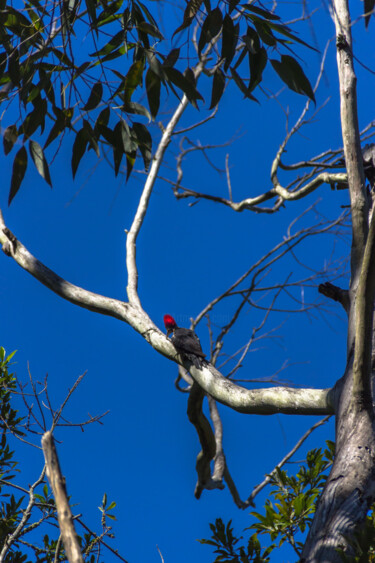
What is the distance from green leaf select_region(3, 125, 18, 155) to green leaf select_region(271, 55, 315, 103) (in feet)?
3.52

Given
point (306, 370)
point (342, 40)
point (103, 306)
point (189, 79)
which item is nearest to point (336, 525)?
point (103, 306)

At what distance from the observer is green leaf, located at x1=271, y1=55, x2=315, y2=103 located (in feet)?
6.77

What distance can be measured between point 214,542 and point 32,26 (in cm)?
222

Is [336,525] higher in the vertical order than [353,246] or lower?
lower

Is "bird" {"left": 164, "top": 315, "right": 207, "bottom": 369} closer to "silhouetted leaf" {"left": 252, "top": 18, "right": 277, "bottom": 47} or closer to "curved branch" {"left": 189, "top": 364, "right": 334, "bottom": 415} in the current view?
"curved branch" {"left": 189, "top": 364, "right": 334, "bottom": 415}

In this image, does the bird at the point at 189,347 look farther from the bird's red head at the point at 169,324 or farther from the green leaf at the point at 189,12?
the green leaf at the point at 189,12

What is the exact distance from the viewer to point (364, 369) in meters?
1.59

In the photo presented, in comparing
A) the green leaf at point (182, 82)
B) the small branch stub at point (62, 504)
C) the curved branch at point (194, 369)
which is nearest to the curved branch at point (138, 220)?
the curved branch at point (194, 369)

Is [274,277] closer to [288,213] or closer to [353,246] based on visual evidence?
[288,213]

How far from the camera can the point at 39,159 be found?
240cm

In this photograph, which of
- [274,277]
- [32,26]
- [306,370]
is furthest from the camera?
[274,277]

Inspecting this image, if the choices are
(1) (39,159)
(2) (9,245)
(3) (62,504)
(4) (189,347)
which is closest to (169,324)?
(4) (189,347)

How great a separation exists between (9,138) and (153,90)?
0.63 meters

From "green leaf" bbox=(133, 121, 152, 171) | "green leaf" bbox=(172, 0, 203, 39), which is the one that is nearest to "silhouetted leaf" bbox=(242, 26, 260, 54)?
"green leaf" bbox=(172, 0, 203, 39)
